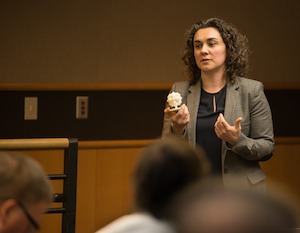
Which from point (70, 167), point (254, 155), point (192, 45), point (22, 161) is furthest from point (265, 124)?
point (22, 161)

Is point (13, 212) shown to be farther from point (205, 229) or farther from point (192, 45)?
point (192, 45)

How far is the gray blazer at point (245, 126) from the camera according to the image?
333 cm

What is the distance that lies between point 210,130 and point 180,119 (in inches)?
6.9

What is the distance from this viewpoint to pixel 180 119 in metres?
3.29

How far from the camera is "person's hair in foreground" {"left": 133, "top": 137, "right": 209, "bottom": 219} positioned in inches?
43.4

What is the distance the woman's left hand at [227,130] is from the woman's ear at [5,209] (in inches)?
66.8

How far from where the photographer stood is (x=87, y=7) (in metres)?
5.31

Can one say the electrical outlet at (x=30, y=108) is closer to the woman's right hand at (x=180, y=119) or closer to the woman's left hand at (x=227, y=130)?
the woman's right hand at (x=180, y=119)

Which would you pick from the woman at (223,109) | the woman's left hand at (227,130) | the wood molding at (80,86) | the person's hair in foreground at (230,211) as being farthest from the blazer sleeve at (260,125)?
the person's hair in foreground at (230,211)

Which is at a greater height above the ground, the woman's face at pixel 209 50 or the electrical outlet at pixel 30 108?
the woman's face at pixel 209 50

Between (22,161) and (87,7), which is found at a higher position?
(87,7)

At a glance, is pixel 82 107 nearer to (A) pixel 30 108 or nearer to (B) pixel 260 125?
(A) pixel 30 108

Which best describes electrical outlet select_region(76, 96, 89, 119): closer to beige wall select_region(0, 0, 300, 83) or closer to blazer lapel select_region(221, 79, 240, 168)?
beige wall select_region(0, 0, 300, 83)

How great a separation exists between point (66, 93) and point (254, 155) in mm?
2272
